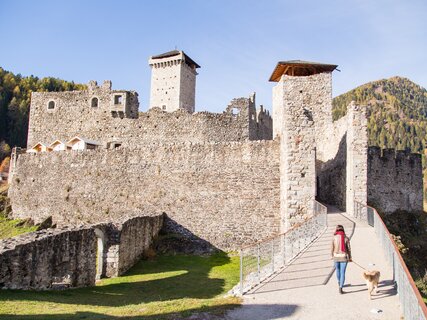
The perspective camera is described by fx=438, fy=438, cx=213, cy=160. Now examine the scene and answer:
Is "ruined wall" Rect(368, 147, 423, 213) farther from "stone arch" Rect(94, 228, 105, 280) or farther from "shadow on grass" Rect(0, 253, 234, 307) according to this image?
"stone arch" Rect(94, 228, 105, 280)

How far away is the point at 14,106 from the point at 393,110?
9782 cm

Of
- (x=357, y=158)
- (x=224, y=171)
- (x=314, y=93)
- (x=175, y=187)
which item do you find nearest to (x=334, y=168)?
(x=357, y=158)

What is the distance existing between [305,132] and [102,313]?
11764 mm

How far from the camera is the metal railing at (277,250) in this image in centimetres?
1121

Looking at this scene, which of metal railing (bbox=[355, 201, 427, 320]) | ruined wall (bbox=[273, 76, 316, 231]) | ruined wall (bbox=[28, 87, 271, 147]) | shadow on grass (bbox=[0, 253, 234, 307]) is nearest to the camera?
metal railing (bbox=[355, 201, 427, 320])

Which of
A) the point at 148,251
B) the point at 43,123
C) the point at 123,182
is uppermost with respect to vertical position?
the point at 43,123

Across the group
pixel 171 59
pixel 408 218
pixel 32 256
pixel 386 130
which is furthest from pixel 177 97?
pixel 386 130

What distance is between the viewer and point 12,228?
1059 inches

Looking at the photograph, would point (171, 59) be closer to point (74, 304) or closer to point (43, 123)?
point (43, 123)

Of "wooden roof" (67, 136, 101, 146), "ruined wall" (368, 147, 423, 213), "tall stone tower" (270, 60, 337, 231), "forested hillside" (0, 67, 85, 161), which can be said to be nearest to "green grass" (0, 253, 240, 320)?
"tall stone tower" (270, 60, 337, 231)

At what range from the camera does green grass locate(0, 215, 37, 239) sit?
1032 inches

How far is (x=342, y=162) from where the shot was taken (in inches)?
846

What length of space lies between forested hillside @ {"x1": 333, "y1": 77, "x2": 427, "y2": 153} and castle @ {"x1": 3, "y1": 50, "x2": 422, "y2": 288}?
7173cm

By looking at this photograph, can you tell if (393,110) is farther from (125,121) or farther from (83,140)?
(83,140)
